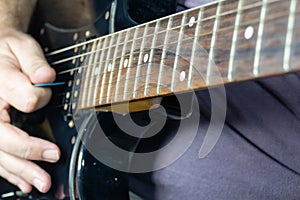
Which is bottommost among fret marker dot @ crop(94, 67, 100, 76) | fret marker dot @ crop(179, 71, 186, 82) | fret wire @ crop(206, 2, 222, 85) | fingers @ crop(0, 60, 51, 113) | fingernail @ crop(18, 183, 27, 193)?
fingernail @ crop(18, 183, 27, 193)

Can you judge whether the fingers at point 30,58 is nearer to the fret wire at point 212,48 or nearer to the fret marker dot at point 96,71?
the fret marker dot at point 96,71

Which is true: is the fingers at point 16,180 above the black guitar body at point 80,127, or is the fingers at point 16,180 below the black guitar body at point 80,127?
below

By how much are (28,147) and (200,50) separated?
0.39 m

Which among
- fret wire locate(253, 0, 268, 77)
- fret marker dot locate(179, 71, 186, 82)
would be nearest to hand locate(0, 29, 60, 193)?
fret marker dot locate(179, 71, 186, 82)

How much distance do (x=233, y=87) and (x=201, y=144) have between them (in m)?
0.11

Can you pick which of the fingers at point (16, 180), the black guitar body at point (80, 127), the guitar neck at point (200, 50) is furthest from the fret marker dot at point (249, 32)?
the fingers at point (16, 180)

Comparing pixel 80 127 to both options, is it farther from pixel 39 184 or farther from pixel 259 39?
pixel 259 39

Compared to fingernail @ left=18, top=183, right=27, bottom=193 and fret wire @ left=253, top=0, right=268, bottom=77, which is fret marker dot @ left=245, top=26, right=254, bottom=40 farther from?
fingernail @ left=18, top=183, right=27, bottom=193

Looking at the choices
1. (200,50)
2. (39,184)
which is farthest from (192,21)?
(39,184)

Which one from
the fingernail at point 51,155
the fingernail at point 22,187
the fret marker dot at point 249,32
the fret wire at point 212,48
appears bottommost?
the fingernail at point 22,187

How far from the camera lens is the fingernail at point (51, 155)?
780mm

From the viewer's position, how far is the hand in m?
0.78

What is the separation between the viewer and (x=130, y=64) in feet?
2.05

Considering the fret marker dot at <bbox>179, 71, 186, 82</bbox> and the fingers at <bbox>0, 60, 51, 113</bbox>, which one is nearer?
the fret marker dot at <bbox>179, 71, 186, 82</bbox>
